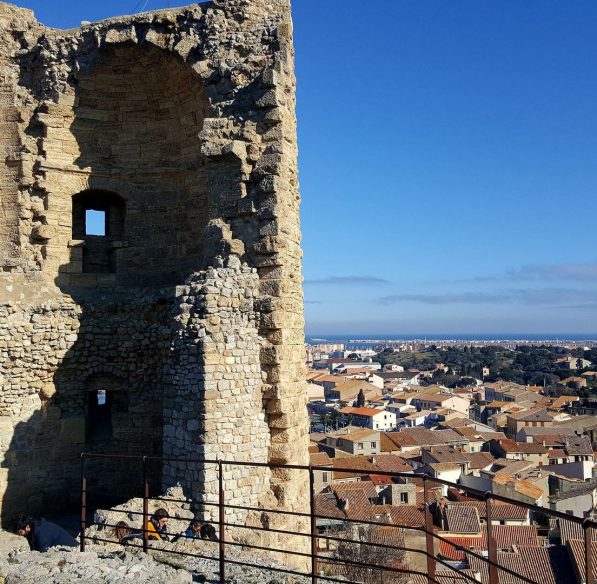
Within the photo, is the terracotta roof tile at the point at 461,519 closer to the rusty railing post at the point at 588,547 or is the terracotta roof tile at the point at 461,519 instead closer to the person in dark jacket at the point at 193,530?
the person in dark jacket at the point at 193,530

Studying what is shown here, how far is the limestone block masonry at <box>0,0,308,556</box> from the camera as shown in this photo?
8.81 m

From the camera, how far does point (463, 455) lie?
43.5 m

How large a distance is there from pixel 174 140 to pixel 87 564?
820 centimetres

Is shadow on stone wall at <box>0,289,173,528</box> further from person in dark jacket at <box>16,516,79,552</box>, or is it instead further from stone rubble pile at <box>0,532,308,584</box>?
stone rubble pile at <box>0,532,308,584</box>

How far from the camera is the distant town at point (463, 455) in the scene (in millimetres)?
27750

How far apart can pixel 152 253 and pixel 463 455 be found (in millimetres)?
36398

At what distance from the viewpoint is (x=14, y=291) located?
419 inches

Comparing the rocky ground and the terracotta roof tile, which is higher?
the rocky ground

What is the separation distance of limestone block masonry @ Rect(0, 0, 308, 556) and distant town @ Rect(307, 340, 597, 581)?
2.33m

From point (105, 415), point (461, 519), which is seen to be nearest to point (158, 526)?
point (105, 415)

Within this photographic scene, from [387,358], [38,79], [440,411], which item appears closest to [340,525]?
[38,79]

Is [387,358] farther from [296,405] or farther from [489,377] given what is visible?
[296,405]

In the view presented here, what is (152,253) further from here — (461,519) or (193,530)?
(461,519)

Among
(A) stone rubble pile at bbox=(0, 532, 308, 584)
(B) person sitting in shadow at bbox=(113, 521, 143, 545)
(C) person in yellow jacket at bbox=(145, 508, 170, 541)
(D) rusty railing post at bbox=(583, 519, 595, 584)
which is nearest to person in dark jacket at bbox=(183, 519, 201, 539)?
(C) person in yellow jacket at bbox=(145, 508, 170, 541)
